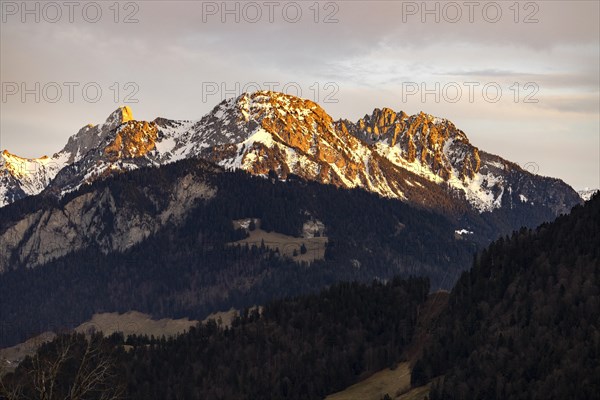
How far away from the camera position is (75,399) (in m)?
64.6

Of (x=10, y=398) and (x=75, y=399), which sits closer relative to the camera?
(x=10, y=398)

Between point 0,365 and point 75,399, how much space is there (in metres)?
6.41

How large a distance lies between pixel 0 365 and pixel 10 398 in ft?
23.7

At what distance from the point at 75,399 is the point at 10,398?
5066mm

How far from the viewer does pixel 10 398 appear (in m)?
60.6

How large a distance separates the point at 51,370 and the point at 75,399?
2.46 meters

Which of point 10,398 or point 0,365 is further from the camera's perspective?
point 0,365

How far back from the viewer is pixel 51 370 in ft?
210
